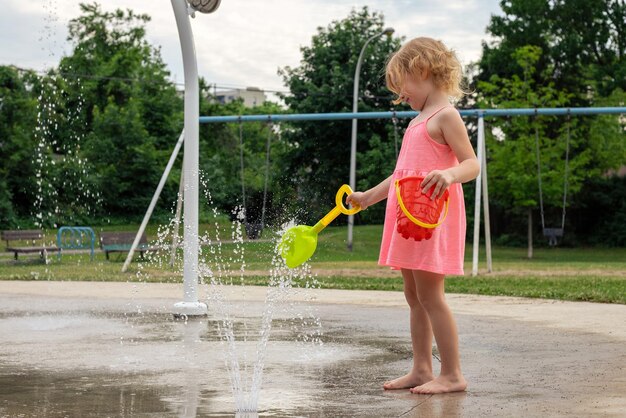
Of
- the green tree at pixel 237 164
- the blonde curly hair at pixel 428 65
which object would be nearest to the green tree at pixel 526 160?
the green tree at pixel 237 164

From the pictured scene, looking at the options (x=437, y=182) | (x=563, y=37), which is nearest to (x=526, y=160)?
(x=563, y=37)

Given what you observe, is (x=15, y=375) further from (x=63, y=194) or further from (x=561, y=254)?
(x=63, y=194)

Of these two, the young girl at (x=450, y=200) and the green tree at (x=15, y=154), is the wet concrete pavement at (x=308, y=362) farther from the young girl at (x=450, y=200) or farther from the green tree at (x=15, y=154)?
the green tree at (x=15, y=154)

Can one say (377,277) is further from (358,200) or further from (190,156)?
(358,200)

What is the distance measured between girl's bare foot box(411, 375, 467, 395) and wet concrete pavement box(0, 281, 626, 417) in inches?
2.3

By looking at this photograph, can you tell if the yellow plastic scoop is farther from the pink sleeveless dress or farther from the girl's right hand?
the pink sleeveless dress

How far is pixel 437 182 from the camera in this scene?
170 inches

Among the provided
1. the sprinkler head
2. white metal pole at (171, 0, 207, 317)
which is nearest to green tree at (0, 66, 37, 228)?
white metal pole at (171, 0, 207, 317)

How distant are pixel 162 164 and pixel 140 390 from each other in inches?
1427

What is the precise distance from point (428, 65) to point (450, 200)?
0.65 meters

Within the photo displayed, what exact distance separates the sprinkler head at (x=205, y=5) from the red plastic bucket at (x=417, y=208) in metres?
4.04

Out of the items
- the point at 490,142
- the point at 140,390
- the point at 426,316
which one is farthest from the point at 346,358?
the point at 490,142

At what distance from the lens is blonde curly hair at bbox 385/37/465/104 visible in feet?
15.8

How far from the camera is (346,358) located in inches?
232
